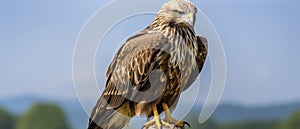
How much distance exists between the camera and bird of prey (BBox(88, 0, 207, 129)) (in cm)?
419

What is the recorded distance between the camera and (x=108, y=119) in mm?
4172

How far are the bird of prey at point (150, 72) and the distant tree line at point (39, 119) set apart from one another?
960 inches

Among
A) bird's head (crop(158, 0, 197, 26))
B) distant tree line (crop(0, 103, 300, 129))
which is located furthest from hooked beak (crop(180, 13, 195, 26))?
distant tree line (crop(0, 103, 300, 129))

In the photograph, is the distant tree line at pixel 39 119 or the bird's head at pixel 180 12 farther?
the distant tree line at pixel 39 119

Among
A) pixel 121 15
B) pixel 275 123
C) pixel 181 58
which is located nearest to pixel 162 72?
pixel 181 58

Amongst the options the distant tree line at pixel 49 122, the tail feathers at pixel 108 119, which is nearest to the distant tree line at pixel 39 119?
the distant tree line at pixel 49 122

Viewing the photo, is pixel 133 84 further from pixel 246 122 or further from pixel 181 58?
pixel 246 122

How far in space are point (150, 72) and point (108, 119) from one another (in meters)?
0.38

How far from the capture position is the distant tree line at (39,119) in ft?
95.1

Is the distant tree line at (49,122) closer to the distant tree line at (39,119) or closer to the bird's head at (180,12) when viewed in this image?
the distant tree line at (39,119)

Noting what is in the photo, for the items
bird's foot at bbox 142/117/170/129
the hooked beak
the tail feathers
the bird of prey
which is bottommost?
the tail feathers

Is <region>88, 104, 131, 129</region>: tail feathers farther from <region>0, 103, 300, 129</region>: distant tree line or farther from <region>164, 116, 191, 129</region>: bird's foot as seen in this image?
<region>0, 103, 300, 129</region>: distant tree line

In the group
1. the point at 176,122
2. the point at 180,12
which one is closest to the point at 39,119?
the point at 176,122

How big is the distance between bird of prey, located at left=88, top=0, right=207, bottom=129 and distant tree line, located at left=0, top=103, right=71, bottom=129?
24387mm
